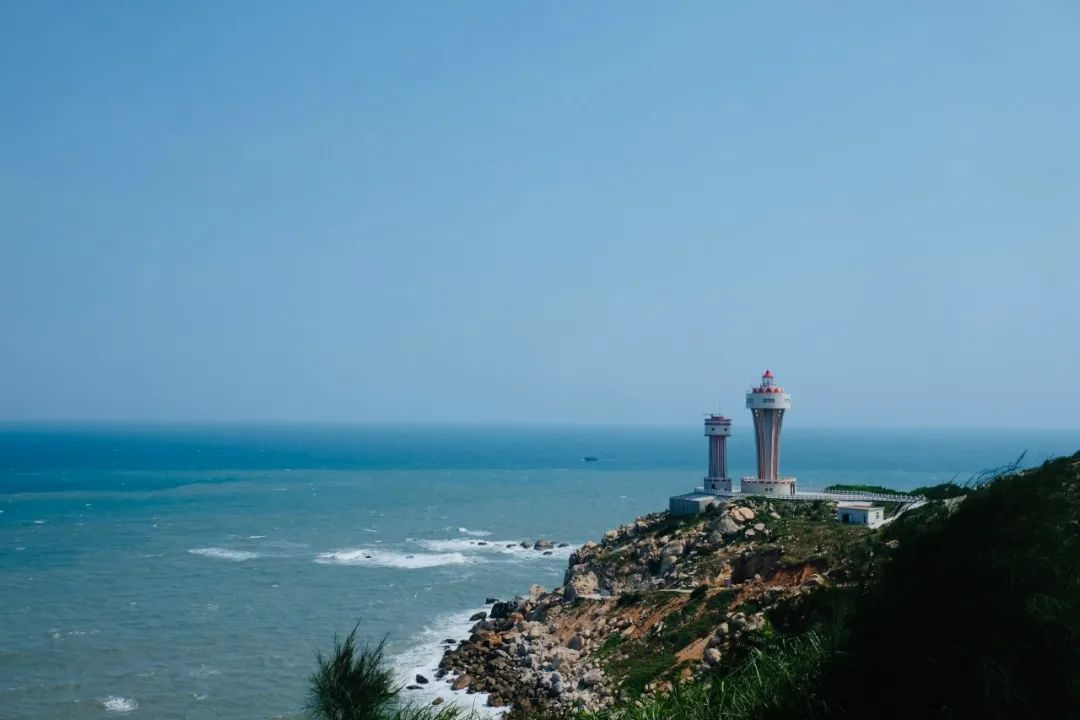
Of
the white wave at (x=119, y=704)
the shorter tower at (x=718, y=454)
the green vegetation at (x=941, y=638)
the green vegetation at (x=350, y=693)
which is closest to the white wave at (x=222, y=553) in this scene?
the white wave at (x=119, y=704)

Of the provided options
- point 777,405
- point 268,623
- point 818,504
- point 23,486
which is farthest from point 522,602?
point 23,486

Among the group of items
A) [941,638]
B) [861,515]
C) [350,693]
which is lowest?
[350,693]

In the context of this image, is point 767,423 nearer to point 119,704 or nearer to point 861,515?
point 861,515

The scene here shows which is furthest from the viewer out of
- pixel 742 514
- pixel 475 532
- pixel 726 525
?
pixel 475 532

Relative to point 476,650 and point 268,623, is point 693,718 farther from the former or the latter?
point 268,623

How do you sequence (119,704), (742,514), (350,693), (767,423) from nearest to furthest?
(350,693) → (119,704) → (742,514) → (767,423)

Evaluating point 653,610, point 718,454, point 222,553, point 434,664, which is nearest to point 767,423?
point 718,454

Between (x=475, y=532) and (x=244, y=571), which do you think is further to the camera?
(x=475, y=532)
